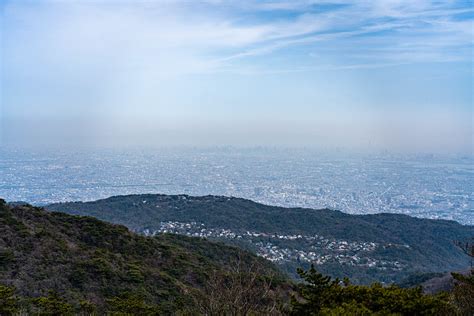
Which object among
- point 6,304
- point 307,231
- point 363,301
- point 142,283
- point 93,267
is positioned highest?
point 363,301

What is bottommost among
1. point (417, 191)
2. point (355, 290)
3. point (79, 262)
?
point (417, 191)

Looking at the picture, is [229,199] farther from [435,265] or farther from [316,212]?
[435,265]

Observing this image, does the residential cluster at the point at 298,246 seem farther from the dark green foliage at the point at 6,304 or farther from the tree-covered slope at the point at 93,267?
the dark green foliage at the point at 6,304

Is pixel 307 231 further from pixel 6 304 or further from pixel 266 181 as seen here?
pixel 266 181

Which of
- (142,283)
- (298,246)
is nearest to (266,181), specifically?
(298,246)

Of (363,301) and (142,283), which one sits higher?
(363,301)

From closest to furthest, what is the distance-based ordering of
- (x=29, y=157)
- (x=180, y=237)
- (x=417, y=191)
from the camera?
(x=180, y=237)
(x=417, y=191)
(x=29, y=157)

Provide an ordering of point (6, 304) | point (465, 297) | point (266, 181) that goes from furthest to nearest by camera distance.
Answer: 1. point (266, 181)
2. point (6, 304)
3. point (465, 297)

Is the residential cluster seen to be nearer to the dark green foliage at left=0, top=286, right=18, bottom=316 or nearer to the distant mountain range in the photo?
the distant mountain range

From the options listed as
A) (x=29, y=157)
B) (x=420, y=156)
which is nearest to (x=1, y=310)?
(x=29, y=157)
